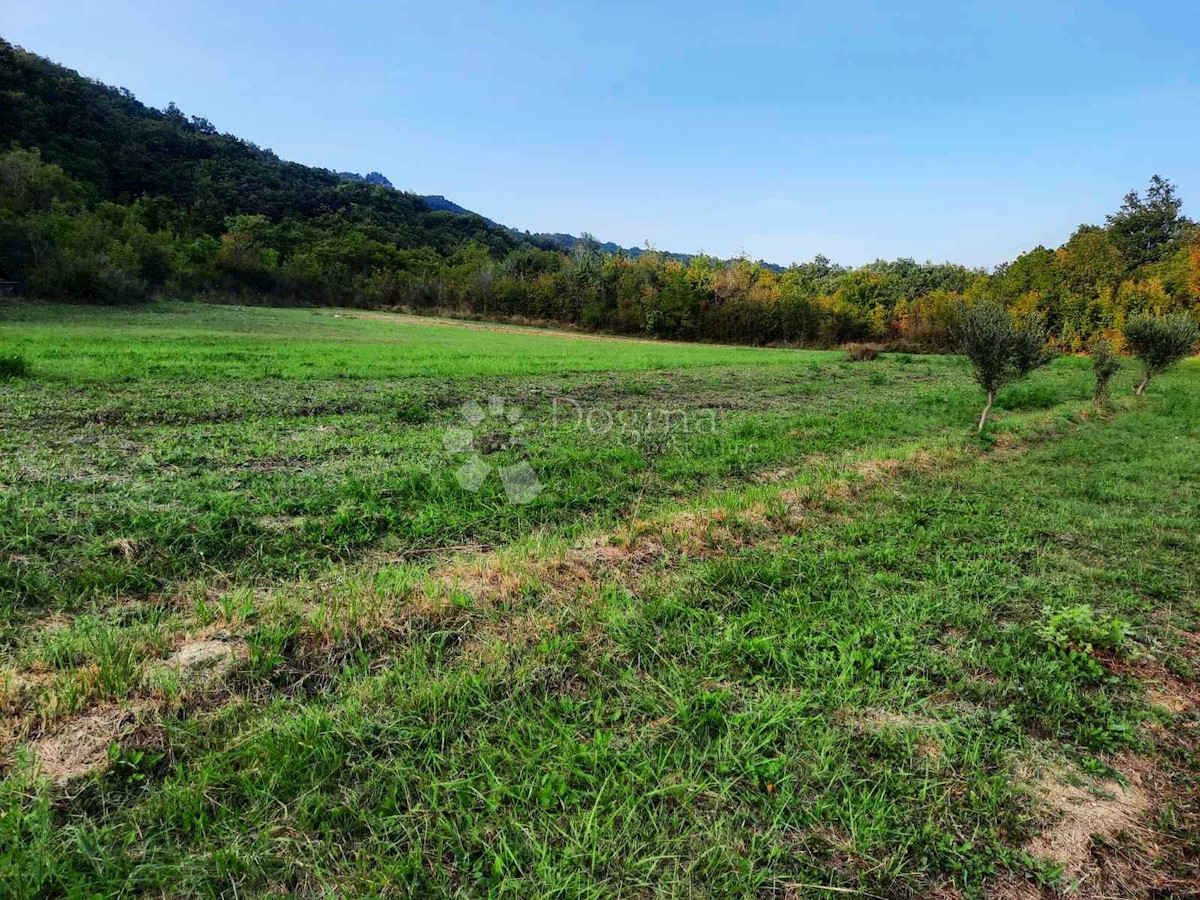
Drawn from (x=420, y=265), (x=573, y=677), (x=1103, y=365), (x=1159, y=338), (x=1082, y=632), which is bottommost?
(x=573, y=677)

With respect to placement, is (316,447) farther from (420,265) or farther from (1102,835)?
(420,265)

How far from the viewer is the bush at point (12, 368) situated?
13703 mm

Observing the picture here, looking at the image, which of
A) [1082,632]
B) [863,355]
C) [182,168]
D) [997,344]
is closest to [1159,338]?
[997,344]

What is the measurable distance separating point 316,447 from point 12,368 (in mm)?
11461

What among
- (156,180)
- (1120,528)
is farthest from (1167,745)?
(156,180)

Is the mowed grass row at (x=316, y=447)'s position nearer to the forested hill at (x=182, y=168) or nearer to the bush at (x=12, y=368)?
the bush at (x=12, y=368)

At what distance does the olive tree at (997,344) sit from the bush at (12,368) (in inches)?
1021

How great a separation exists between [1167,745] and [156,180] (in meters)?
120

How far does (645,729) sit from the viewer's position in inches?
133

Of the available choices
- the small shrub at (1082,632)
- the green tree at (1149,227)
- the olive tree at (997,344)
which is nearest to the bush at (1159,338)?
the olive tree at (997,344)

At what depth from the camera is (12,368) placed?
13836 mm

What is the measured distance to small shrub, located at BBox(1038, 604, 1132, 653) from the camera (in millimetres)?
4449

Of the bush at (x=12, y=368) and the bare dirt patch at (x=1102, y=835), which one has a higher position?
the bush at (x=12, y=368)

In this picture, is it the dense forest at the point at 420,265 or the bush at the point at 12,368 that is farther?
the dense forest at the point at 420,265
